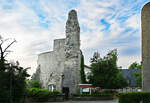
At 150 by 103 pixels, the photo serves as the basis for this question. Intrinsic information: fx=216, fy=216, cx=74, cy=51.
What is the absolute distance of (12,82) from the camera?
11.0m

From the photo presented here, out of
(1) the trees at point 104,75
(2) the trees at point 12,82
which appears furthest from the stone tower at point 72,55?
(2) the trees at point 12,82

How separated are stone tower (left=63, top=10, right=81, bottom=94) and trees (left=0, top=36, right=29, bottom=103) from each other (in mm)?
15394

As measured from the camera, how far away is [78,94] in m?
25.8

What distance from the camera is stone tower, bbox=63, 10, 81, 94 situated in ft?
89.5

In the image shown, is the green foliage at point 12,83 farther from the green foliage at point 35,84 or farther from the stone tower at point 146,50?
Answer: the green foliage at point 35,84

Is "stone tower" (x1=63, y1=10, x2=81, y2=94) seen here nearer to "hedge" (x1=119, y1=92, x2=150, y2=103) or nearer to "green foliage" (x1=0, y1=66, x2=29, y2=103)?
"green foliage" (x1=0, y1=66, x2=29, y2=103)

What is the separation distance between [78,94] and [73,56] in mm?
4955

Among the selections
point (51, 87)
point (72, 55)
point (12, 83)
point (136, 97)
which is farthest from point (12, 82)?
point (51, 87)

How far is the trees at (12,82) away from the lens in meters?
10.2

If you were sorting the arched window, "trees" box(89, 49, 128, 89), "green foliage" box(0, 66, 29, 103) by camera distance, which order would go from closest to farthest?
"green foliage" box(0, 66, 29, 103), "trees" box(89, 49, 128, 89), the arched window

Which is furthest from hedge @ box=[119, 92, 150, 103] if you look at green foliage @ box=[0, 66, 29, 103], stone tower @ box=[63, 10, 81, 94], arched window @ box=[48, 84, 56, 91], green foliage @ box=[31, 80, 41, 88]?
green foliage @ box=[31, 80, 41, 88]

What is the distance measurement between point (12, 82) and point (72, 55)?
56.0ft

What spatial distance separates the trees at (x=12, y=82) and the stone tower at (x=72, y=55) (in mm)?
15394

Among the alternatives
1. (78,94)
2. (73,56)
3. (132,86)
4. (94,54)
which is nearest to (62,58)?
(94,54)
